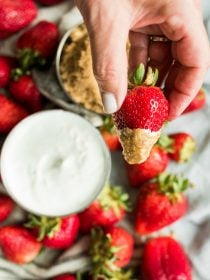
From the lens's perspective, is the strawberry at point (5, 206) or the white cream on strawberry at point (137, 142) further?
the strawberry at point (5, 206)

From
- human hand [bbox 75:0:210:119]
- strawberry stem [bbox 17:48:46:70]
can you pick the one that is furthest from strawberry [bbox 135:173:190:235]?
strawberry stem [bbox 17:48:46:70]

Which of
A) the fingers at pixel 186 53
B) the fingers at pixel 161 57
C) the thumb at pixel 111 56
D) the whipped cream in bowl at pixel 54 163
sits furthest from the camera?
the whipped cream in bowl at pixel 54 163

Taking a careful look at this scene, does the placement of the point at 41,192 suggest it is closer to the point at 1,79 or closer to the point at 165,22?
the point at 1,79

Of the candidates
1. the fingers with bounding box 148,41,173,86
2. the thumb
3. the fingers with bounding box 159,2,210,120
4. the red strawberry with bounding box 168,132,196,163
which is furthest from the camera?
the red strawberry with bounding box 168,132,196,163

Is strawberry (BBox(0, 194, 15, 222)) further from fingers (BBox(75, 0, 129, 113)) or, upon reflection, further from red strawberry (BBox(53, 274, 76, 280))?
fingers (BBox(75, 0, 129, 113))

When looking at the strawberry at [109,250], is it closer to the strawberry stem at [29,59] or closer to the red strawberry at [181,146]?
the red strawberry at [181,146]

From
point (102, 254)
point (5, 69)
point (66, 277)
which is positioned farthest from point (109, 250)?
point (5, 69)

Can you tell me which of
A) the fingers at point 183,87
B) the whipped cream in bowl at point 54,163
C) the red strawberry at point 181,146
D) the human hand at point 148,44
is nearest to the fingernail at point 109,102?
the human hand at point 148,44
